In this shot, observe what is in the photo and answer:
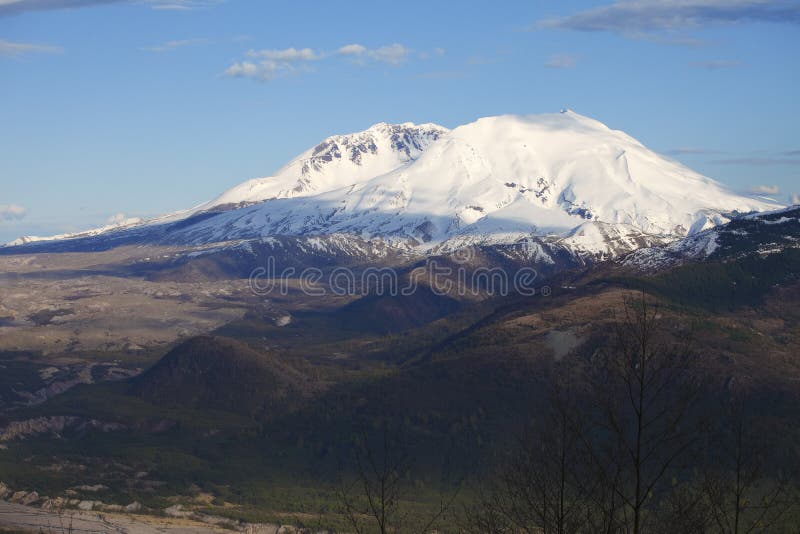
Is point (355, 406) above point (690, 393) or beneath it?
beneath

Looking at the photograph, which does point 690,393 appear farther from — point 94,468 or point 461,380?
point 461,380

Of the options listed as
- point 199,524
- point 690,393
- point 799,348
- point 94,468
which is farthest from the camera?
point 799,348

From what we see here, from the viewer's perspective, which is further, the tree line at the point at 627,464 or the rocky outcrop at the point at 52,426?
the rocky outcrop at the point at 52,426

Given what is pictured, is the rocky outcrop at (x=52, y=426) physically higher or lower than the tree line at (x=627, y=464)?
lower

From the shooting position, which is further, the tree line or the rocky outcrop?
the rocky outcrop

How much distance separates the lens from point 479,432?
547 ft

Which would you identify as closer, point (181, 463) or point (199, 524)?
point (199, 524)

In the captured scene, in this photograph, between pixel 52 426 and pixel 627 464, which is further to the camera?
pixel 52 426

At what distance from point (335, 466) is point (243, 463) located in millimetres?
14935

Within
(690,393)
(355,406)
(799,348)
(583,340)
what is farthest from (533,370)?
(690,393)

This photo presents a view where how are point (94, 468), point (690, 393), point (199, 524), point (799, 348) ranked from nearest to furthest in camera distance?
point (690, 393) < point (199, 524) < point (94, 468) < point (799, 348)

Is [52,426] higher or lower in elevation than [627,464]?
lower

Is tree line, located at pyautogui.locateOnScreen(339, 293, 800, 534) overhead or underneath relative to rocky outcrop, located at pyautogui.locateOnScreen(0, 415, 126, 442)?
overhead

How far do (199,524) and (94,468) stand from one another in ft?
111
